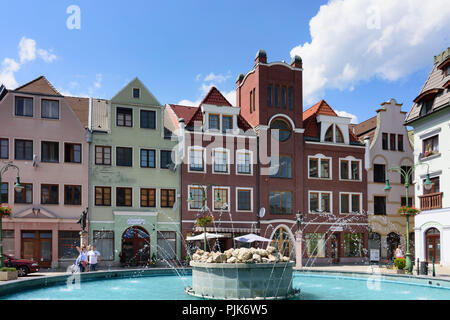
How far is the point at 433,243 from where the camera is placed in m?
36.8

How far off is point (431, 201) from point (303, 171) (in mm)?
11271

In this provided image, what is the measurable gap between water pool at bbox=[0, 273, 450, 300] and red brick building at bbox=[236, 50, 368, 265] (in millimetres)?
17675

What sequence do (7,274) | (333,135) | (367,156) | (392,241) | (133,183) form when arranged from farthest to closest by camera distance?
(392,241)
(367,156)
(333,135)
(133,183)
(7,274)

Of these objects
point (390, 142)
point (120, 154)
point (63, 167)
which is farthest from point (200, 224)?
point (390, 142)

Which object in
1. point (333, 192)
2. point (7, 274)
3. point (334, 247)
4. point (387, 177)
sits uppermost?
point (387, 177)

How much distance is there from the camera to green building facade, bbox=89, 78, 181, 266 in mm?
38000

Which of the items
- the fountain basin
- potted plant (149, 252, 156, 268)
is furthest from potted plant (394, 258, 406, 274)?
potted plant (149, 252, 156, 268)

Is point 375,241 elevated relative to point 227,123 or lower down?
lower down

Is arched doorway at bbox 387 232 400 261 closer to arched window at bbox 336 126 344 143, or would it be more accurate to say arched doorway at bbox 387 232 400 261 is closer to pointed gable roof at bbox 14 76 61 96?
arched window at bbox 336 126 344 143

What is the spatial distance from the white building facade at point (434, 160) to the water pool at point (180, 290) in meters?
13.2

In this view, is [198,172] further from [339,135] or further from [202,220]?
[339,135]

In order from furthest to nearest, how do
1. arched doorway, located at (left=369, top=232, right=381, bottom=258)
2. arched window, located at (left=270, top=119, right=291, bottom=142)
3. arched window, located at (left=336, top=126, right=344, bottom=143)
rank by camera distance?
arched window, located at (left=336, top=126, right=344, bottom=143), arched doorway, located at (left=369, top=232, right=381, bottom=258), arched window, located at (left=270, top=119, right=291, bottom=142)

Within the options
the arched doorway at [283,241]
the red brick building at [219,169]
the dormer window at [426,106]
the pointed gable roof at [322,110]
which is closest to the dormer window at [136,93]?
the red brick building at [219,169]

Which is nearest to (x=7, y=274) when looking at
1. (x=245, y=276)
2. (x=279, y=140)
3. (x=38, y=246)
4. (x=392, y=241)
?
(x=245, y=276)
